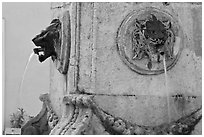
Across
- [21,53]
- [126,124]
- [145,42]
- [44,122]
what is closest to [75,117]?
[126,124]

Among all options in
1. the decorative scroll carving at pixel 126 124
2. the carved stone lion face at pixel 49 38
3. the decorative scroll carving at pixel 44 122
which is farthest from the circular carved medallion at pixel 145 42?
the decorative scroll carving at pixel 44 122

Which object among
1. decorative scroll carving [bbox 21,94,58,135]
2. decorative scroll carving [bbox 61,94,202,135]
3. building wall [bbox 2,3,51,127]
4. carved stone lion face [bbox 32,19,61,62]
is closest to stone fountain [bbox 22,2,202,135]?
decorative scroll carving [bbox 61,94,202,135]

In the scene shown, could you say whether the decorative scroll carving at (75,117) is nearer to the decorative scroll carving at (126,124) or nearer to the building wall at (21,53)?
the decorative scroll carving at (126,124)

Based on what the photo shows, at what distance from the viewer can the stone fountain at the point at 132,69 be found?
486cm

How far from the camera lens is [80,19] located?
16.3 feet

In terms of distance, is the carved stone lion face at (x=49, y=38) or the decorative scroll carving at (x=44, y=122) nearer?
the carved stone lion face at (x=49, y=38)

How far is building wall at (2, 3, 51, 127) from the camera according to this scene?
540 inches

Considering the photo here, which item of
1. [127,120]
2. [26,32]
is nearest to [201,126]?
[127,120]

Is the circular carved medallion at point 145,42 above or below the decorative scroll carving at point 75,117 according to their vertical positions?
above

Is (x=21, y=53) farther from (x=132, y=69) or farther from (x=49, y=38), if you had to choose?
(x=132, y=69)

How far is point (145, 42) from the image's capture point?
4941 millimetres

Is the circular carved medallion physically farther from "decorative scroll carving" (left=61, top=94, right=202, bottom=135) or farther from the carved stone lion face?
the carved stone lion face

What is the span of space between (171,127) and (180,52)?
1.97 feet

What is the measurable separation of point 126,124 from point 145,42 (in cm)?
63
